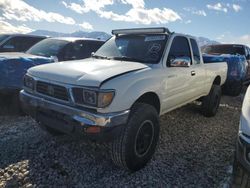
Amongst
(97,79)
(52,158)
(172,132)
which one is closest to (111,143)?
(97,79)

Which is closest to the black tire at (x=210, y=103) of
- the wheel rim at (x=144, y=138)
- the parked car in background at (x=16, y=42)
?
the wheel rim at (x=144, y=138)

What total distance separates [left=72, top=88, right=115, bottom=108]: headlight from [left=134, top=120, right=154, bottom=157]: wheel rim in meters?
0.66

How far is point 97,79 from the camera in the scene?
113 inches

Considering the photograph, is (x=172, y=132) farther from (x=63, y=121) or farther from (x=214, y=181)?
(x=63, y=121)

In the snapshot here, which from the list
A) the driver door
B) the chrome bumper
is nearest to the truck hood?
the chrome bumper

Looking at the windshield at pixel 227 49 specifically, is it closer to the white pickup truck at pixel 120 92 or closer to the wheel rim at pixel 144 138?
the white pickup truck at pixel 120 92

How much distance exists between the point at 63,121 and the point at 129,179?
1061mm

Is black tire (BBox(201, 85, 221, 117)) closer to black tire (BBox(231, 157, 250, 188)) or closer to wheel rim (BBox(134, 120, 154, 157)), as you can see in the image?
black tire (BBox(231, 157, 250, 188))

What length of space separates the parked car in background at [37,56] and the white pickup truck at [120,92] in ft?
4.64

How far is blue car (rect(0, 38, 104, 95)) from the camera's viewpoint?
4.88 meters

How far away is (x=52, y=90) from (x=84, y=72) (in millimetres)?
461

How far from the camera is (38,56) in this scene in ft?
19.3

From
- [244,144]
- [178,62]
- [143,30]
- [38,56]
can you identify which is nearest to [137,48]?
[143,30]

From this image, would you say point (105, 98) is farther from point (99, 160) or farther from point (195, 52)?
point (195, 52)
